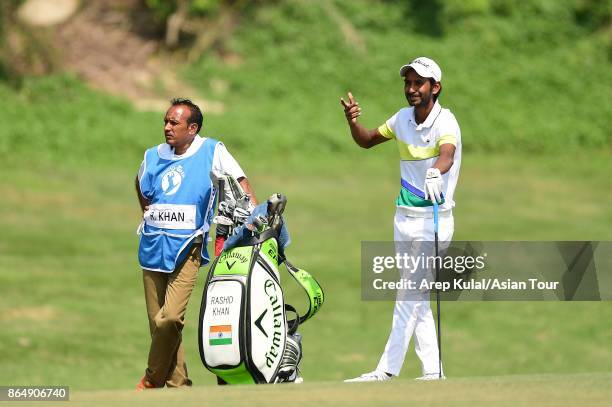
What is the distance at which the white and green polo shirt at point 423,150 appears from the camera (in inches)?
326

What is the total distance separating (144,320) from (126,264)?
8.35ft

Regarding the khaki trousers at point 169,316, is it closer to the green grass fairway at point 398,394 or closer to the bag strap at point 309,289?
the bag strap at point 309,289

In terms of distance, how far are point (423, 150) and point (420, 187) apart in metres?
0.23

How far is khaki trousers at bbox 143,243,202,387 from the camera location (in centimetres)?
843

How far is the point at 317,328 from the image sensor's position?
15852 millimetres

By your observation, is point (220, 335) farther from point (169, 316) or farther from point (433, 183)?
point (433, 183)

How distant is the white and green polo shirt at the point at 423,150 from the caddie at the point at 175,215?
99 cm

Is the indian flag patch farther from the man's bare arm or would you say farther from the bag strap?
the man's bare arm

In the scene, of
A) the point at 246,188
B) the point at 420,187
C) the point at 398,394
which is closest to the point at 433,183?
the point at 420,187

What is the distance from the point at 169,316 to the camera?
27.5 ft

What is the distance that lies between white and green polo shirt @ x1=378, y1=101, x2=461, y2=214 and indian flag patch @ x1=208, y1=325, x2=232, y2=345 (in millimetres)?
1411

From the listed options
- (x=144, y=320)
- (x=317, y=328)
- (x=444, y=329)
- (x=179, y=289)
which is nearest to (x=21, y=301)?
(x=144, y=320)

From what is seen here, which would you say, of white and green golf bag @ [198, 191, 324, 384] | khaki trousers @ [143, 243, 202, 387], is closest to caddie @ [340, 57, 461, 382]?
white and green golf bag @ [198, 191, 324, 384]

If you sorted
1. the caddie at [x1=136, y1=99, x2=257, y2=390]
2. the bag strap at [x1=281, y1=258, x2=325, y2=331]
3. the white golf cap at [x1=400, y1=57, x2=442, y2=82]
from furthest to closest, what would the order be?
the caddie at [x1=136, y1=99, x2=257, y2=390]
the bag strap at [x1=281, y1=258, x2=325, y2=331]
the white golf cap at [x1=400, y1=57, x2=442, y2=82]
